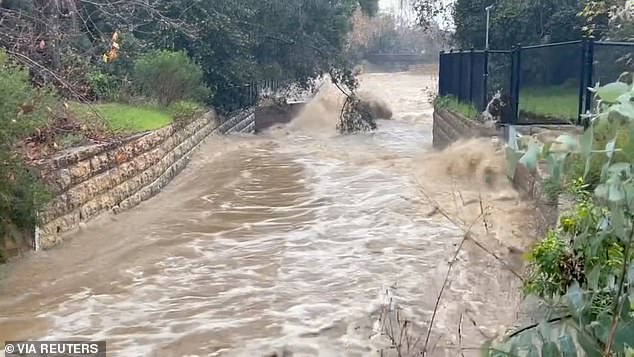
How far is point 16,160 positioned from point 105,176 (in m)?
3.23

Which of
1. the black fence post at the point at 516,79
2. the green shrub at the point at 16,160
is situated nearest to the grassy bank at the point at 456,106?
the black fence post at the point at 516,79

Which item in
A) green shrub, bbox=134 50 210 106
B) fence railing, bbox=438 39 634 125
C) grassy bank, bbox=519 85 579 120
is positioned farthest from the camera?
green shrub, bbox=134 50 210 106

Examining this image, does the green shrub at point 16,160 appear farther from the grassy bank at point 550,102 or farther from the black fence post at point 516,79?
the black fence post at point 516,79

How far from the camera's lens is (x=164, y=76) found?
17953 mm

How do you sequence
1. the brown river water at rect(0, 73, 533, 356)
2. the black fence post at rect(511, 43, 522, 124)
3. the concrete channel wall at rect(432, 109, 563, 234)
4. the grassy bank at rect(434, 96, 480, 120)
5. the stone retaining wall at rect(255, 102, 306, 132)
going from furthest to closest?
the stone retaining wall at rect(255, 102, 306, 132) → the grassy bank at rect(434, 96, 480, 120) → the black fence post at rect(511, 43, 522, 124) → the concrete channel wall at rect(432, 109, 563, 234) → the brown river water at rect(0, 73, 533, 356)

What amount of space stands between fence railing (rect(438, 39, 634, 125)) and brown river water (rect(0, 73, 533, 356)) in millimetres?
1247

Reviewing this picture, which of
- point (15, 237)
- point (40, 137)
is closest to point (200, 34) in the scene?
point (40, 137)

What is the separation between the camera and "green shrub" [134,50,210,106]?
17.6 meters

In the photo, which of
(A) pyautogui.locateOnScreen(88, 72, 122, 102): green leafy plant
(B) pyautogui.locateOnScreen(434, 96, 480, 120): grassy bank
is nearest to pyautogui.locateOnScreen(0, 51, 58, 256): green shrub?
(A) pyautogui.locateOnScreen(88, 72, 122, 102): green leafy plant

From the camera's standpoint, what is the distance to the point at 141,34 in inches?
840

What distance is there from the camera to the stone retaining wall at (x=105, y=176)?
905cm

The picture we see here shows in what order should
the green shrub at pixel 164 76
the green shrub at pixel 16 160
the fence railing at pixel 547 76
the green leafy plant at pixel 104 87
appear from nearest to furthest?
1. the green shrub at pixel 16 160
2. the fence railing at pixel 547 76
3. the green leafy plant at pixel 104 87
4. the green shrub at pixel 164 76

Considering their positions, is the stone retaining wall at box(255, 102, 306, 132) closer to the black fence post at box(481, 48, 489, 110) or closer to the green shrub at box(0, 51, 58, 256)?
the black fence post at box(481, 48, 489, 110)

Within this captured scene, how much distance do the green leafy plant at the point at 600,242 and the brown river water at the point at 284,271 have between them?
Answer: 1.88m
